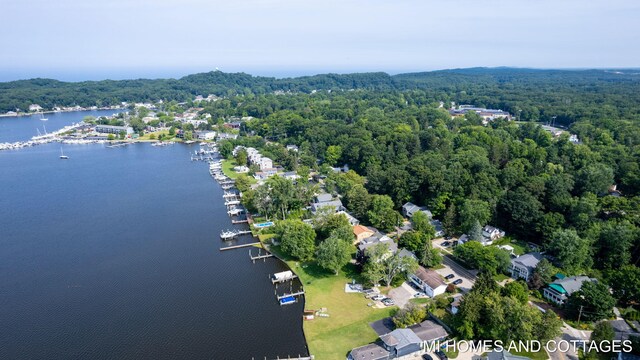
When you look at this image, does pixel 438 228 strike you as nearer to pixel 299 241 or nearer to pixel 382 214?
pixel 382 214

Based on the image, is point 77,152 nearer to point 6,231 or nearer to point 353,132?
point 6,231

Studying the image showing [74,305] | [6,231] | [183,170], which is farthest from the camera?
[183,170]

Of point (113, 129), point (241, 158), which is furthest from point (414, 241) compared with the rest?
point (113, 129)

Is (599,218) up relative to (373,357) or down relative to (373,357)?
up

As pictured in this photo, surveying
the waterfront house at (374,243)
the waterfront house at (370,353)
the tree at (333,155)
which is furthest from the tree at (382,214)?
the tree at (333,155)

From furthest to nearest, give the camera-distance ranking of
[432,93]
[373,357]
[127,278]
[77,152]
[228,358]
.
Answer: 1. [432,93]
2. [77,152]
3. [127,278]
4. [228,358]
5. [373,357]

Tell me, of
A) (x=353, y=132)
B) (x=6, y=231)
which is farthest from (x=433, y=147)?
(x=6, y=231)

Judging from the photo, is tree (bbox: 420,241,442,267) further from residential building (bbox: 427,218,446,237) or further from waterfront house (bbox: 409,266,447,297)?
residential building (bbox: 427,218,446,237)

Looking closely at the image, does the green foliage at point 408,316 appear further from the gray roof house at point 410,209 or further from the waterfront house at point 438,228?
the gray roof house at point 410,209

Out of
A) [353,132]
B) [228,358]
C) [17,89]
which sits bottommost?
[228,358]
